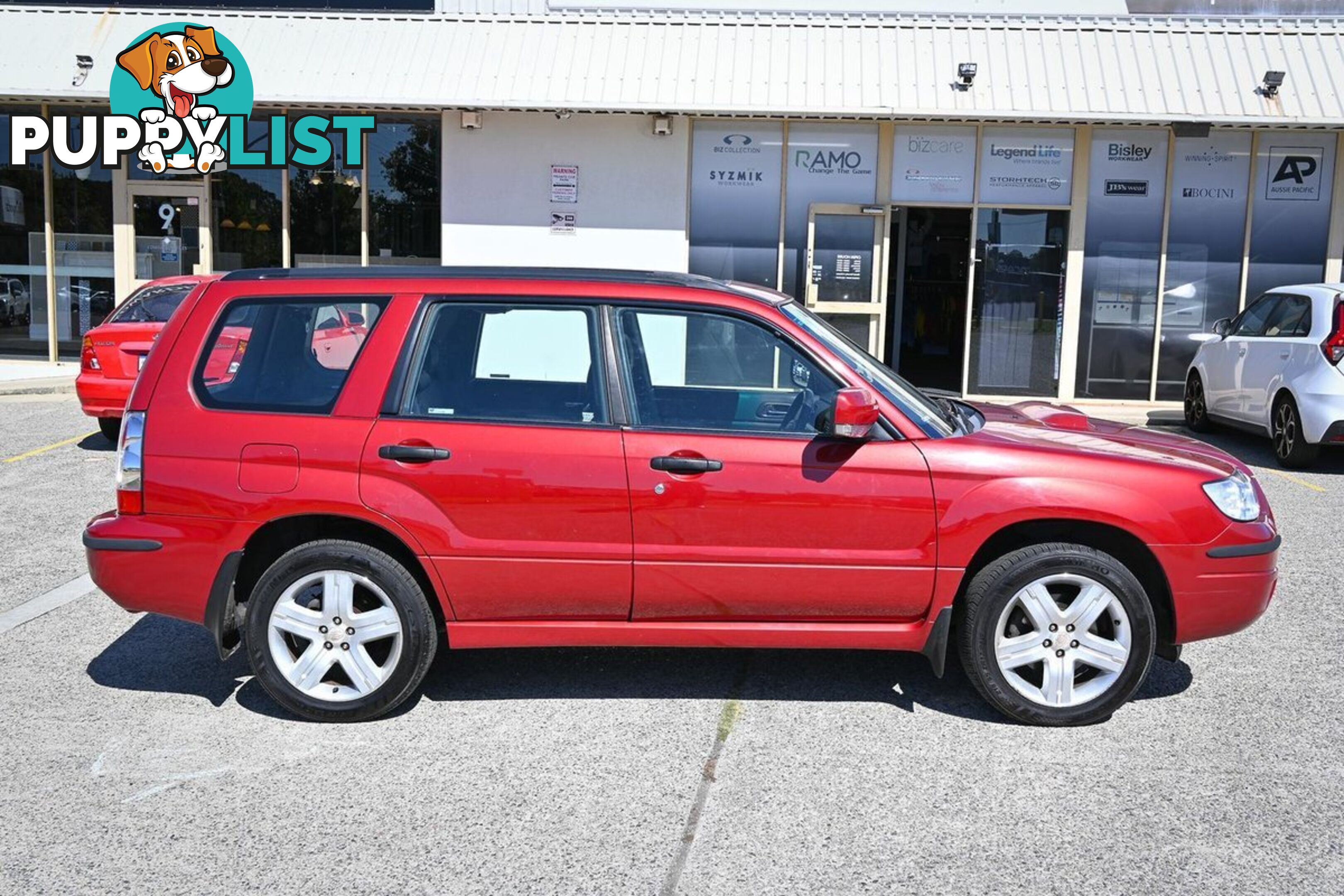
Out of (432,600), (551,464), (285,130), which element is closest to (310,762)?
(432,600)

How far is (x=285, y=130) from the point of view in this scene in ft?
52.3

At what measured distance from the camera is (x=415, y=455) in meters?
4.71

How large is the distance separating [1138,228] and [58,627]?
1310 cm

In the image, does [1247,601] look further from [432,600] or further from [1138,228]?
[1138,228]

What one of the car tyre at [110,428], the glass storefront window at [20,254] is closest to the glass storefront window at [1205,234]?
the car tyre at [110,428]

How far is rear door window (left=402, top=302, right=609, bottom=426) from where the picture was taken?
189 inches

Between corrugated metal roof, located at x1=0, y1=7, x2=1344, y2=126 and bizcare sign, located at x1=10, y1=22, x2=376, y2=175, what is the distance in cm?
35

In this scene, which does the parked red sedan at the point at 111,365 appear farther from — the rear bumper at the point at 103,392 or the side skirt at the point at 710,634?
the side skirt at the point at 710,634

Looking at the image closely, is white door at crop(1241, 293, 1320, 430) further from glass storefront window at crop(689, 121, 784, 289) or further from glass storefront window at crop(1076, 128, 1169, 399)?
glass storefront window at crop(689, 121, 784, 289)

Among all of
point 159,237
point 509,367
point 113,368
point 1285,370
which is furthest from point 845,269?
point 509,367

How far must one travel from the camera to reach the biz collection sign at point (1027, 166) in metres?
15.0

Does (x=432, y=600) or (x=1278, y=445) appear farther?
(x=1278, y=445)

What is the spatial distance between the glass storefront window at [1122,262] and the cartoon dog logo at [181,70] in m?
10.9

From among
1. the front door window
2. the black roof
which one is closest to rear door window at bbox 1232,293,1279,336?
the black roof
